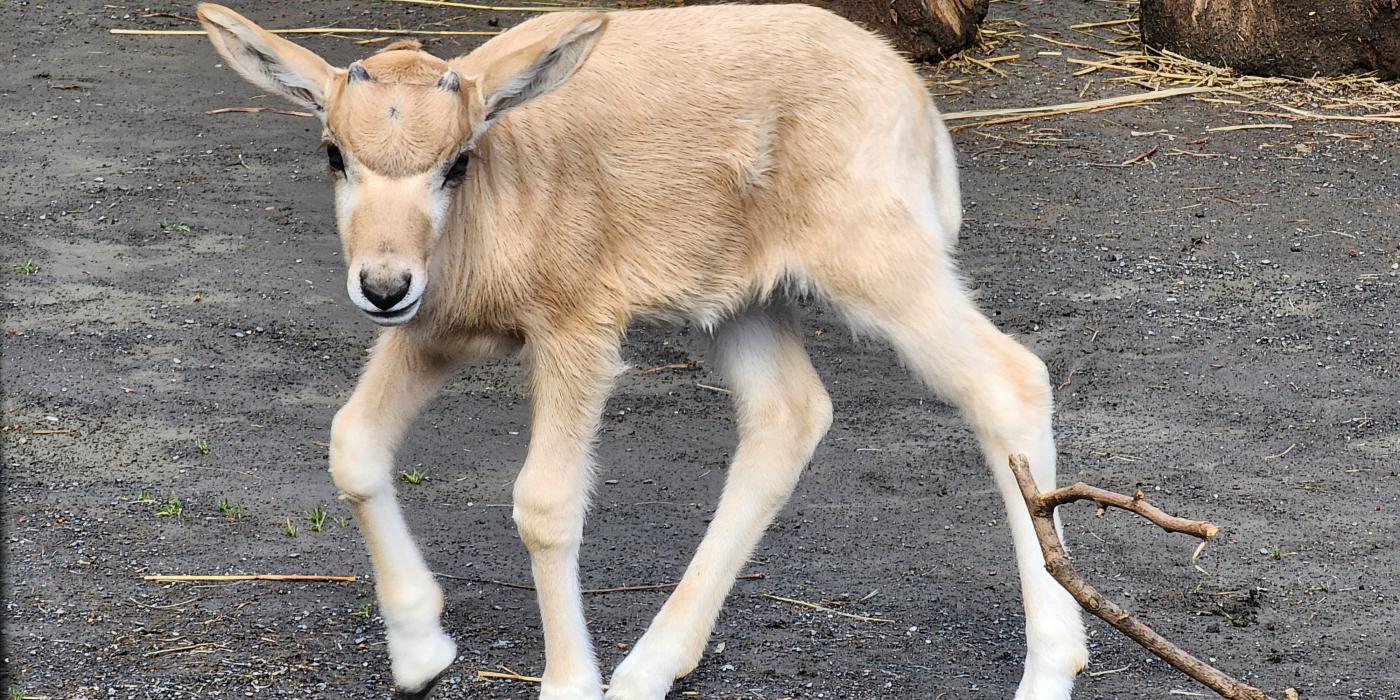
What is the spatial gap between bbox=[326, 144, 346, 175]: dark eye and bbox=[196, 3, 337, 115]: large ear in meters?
0.13

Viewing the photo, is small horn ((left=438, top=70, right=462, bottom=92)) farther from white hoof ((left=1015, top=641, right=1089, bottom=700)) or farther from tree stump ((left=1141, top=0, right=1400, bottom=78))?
tree stump ((left=1141, top=0, right=1400, bottom=78))

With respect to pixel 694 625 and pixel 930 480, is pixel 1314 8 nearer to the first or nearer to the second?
A: pixel 930 480

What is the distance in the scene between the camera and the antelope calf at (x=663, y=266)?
189 inches

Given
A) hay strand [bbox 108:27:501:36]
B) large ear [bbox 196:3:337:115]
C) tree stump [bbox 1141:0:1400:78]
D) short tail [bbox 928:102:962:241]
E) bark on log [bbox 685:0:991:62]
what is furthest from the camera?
hay strand [bbox 108:27:501:36]

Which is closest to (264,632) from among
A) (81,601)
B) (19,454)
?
(81,601)

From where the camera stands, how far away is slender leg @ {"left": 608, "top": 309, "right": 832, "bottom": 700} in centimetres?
514

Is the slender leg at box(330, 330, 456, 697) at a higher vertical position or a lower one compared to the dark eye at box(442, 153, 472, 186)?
lower

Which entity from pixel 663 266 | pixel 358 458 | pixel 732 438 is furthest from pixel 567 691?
pixel 732 438

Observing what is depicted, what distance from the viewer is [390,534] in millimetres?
4949

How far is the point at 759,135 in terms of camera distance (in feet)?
16.4

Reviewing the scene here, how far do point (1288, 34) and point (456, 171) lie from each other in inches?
308

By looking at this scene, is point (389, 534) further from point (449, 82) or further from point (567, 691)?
point (449, 82)

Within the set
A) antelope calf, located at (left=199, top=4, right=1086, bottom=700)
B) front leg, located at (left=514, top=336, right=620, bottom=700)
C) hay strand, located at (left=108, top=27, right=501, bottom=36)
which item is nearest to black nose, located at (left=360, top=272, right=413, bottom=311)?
antelope calf, located at (left=199, top=4, right=1086, bottom=700)

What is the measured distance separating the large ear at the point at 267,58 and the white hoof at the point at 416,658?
1.54 m
